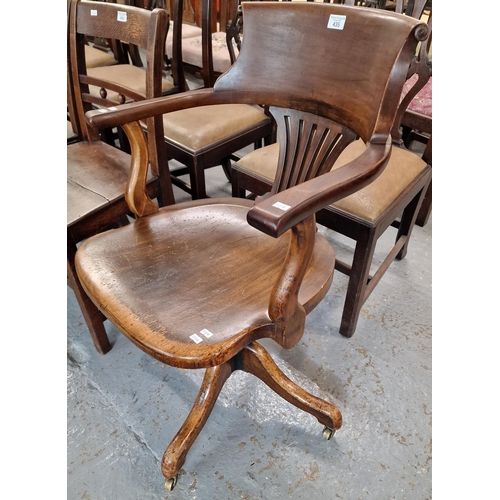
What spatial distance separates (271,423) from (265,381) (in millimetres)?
188

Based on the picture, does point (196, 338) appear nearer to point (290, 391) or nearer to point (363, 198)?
point (290, 391)

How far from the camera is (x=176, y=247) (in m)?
0.94

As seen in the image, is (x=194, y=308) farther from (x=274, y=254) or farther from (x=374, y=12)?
(x=374, y=12)

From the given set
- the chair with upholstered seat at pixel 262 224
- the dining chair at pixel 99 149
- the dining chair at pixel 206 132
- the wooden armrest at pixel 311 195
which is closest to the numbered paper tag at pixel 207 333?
the chair with upholstered seat at pixel 262 224

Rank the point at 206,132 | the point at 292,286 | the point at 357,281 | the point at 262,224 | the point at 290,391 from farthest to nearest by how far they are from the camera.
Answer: the point at 206,132
the point at 357,281
the point at 290,391
the point at 292,286
the point at 262,224

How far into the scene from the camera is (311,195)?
0.58 meters

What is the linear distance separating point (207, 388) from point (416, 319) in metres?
0.90

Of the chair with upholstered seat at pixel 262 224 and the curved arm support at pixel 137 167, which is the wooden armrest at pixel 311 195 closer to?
the chair with upholstered seat at pixel 262 224

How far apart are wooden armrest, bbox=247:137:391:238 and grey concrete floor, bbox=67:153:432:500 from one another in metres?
0.83

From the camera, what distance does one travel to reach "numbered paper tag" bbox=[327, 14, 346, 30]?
0.85 metres

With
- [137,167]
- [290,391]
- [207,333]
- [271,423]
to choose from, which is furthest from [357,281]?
[137,167]

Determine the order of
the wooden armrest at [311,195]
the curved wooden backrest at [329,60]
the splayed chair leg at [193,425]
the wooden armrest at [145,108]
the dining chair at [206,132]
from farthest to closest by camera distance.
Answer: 1. the dining chair at [206,132]
2. the splayed chair leg at [193,425]
3. the wooden armrest at [145,108]
4. the curved wooden backrest at [329,60]
5. the wooden armrest at [311,195]

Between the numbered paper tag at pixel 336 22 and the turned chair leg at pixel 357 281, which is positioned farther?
the turned chair leg at pixel 357 281

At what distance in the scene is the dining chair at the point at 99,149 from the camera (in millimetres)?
1050
